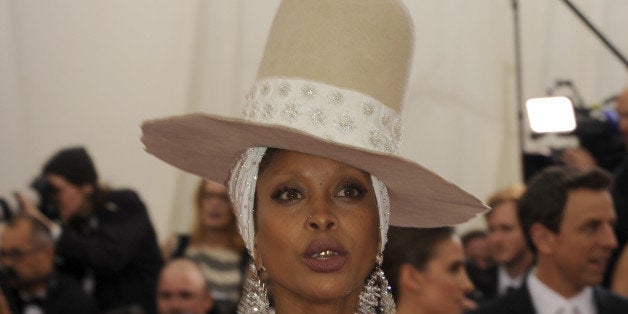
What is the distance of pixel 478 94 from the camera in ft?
16.7

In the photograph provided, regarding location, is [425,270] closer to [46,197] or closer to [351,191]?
[351,191]

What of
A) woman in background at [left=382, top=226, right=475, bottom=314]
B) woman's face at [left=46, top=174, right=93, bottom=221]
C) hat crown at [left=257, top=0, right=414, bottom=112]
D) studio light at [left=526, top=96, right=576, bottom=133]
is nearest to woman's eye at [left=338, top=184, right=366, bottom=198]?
hat crown at [left=257, top=0, right=414, bottom=112]

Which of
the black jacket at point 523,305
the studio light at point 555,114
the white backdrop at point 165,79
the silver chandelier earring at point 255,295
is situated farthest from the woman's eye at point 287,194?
the studio light at point 555,114

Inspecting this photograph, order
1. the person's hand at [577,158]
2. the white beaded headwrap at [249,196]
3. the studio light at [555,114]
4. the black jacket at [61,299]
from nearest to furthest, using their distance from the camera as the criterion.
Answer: the white beaded headwrap at [249,196] → the black jacket at [61,299] → the person's hand at [577,158] → the studio light at [555,114]

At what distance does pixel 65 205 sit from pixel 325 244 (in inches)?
90.5

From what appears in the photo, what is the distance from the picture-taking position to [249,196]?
162 cm

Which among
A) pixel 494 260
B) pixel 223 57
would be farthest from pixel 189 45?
pixel 494 260

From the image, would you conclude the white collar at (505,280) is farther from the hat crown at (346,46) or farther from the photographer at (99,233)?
the hat crown at (346,46)

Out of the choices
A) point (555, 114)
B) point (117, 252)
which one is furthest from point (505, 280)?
point (117, 252)

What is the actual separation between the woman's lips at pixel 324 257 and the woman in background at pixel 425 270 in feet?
4.11

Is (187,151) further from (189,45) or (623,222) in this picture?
(189,45)

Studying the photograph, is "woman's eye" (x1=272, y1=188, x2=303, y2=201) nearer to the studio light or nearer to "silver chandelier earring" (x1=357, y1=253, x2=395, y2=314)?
"silver chandelier earring" (x1=357, y1=253, x2=395, y2=314)

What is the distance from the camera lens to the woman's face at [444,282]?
9.14 ft

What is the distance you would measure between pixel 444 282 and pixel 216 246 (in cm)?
95
